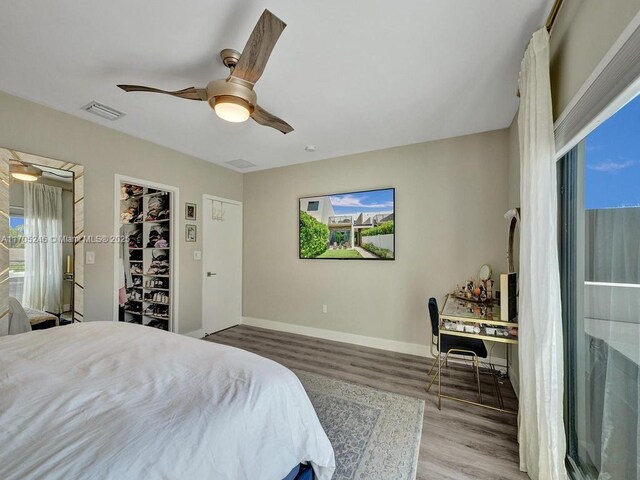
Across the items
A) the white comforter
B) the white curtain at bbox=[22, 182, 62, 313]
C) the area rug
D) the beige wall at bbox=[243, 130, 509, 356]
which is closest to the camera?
the white comforter

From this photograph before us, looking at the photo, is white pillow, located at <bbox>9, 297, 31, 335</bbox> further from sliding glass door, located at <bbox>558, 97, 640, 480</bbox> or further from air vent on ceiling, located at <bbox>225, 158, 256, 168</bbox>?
sliding glass door, located at <bbox>558, 97, 640, 480</bbox>

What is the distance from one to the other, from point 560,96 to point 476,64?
64 cm

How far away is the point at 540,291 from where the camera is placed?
152 centimetres

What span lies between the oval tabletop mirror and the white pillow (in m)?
4.37

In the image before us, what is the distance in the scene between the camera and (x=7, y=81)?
7.11 ft

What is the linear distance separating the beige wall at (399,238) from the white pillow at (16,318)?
2.68m

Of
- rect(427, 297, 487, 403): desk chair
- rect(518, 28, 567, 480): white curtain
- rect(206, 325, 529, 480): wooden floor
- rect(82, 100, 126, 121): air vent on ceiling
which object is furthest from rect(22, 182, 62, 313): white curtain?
rect(518, 28, 567, 480): white curtain

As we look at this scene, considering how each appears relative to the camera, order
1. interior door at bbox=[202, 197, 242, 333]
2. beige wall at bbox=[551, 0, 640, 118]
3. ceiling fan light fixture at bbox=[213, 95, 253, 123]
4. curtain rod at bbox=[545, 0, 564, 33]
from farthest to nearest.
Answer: interior door at bbox=[202, 197, 242, 333], ceiling fan light fixture at bbox=[213, 95, 253, 123], curtain rod at bbox=[545, 0, 564, 33], beige wall at bbox=[551, 0, 640, 118]

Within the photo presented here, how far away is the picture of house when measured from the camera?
3.58 meters

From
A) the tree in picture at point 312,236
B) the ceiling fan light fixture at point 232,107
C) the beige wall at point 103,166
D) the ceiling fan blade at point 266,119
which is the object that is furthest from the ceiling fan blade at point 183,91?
the tree in picture at point 312,236

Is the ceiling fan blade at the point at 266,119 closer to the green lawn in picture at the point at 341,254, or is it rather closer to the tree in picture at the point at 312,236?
the tree in picture at the point at 312,236

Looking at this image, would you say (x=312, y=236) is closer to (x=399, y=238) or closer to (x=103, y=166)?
(x=399, y=238)

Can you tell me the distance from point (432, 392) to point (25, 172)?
4161 millimetres

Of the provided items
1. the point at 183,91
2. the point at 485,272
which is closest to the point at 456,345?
the point at 485,272
